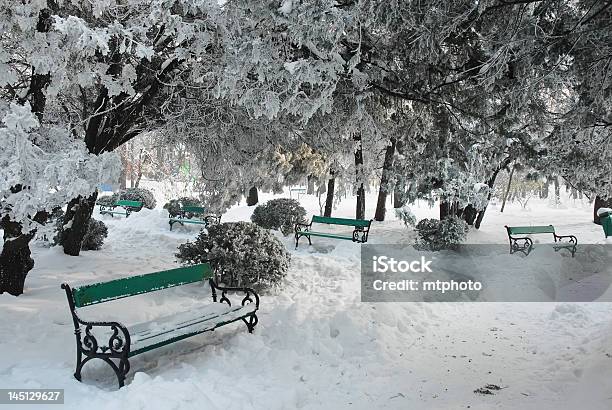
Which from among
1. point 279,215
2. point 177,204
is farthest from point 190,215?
point 279,215

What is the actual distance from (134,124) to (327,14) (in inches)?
208

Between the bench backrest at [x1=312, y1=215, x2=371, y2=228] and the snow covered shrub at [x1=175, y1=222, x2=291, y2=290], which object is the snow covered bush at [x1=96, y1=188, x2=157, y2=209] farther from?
the snow covered shrub at [x1=175, y1=222, x2=291, y2=290]

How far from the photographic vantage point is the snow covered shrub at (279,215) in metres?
14.7

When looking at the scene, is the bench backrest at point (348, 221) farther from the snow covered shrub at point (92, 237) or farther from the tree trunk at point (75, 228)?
the tree trunk at point (75, 228)

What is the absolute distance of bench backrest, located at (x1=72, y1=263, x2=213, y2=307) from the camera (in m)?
4.37

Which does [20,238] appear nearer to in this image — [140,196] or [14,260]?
[14,260]

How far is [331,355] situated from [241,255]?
8.48 ft

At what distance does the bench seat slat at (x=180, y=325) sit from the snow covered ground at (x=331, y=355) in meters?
0.29

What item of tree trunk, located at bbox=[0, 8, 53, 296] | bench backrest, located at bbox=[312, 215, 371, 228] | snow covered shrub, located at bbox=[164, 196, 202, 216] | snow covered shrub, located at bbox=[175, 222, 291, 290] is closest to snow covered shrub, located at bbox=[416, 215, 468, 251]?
bench backrest, located at bbox=[312, 215, 371, 228]

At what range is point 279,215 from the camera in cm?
1483

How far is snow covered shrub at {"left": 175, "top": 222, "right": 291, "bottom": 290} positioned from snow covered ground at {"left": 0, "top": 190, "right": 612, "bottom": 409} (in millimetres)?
368

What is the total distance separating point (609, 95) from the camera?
4738mm

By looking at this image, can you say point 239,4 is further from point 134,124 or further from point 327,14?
point 134,124

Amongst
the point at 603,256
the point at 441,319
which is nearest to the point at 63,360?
the point at 441,319
